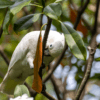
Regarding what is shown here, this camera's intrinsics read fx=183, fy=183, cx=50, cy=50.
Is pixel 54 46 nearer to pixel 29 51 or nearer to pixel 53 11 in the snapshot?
pixel 29 51

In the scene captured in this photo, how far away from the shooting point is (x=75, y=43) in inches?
29.5

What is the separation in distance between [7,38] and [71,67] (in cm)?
84

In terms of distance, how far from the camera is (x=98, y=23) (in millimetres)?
1724

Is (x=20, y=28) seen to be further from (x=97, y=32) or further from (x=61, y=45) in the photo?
(x=97, y=32)

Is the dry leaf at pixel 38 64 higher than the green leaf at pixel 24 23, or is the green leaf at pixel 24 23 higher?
the green leaf at pixel 24 23

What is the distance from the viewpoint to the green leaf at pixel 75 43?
72 centimetres

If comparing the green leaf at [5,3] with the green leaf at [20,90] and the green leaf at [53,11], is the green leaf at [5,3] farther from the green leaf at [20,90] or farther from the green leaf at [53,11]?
the green leaf at [20,90]

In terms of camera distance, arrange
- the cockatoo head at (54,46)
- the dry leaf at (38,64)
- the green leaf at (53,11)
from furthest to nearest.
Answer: the cockatoo head at (54,46) < the dry leaf at (38,64) < the green leaf at (53,11)

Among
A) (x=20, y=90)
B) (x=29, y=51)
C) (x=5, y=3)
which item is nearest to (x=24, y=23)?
(x=5, y=3)

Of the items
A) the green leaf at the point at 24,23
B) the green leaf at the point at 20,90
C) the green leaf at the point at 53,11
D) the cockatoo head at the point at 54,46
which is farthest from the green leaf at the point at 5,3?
the green leaf at the point at 20,90

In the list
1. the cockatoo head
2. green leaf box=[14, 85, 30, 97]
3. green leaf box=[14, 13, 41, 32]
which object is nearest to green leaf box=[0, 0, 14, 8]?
green leaf box=[14, 13, 41, 32]

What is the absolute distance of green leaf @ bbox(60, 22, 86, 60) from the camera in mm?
722

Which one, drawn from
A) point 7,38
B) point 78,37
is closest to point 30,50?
point 78,37

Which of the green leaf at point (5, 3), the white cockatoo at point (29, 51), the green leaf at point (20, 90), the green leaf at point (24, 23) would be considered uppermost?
the green leaf at point (5, 3)
